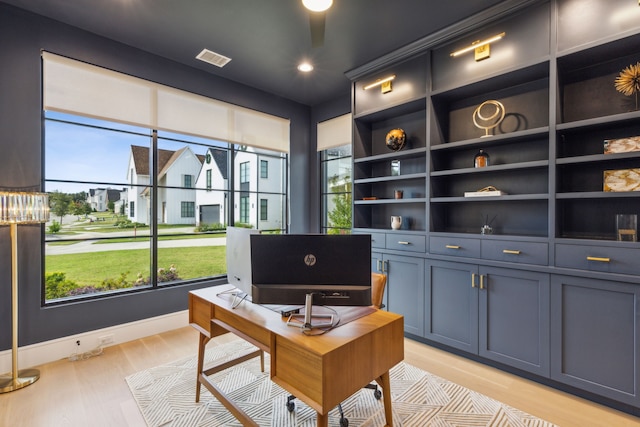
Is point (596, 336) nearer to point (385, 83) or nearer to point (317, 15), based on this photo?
point (317, 15)

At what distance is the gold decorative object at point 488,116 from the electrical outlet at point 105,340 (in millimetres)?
4143

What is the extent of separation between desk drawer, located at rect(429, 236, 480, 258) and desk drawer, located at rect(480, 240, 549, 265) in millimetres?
66

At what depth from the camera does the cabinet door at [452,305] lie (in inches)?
101

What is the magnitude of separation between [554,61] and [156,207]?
3.97 meters

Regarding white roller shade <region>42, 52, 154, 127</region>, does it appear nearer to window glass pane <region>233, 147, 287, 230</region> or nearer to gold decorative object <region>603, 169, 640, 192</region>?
window glass pane <region>233, 147, 287, 230</region>

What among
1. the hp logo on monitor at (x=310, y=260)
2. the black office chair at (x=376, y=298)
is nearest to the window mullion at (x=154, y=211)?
the black office chair at (x=376, y=298)

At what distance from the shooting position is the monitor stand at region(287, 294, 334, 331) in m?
1.38

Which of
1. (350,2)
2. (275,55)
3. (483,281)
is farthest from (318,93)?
(483,281)

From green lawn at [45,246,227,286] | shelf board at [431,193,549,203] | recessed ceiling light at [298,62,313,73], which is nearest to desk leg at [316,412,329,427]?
shelf board at [431,193,549,203]

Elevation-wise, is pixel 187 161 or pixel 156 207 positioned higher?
pixel 187 161

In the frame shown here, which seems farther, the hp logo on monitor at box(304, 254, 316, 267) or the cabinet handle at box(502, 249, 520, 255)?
the cabinet handle at box(502, 249, 520, 255)

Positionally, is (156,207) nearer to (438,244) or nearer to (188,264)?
(438,244)

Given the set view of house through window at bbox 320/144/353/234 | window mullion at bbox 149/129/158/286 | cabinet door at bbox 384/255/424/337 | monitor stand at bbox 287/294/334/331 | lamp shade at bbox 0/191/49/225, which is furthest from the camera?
view of house through window at bbox 320/144/353/234

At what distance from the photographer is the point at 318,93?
4277 mm
